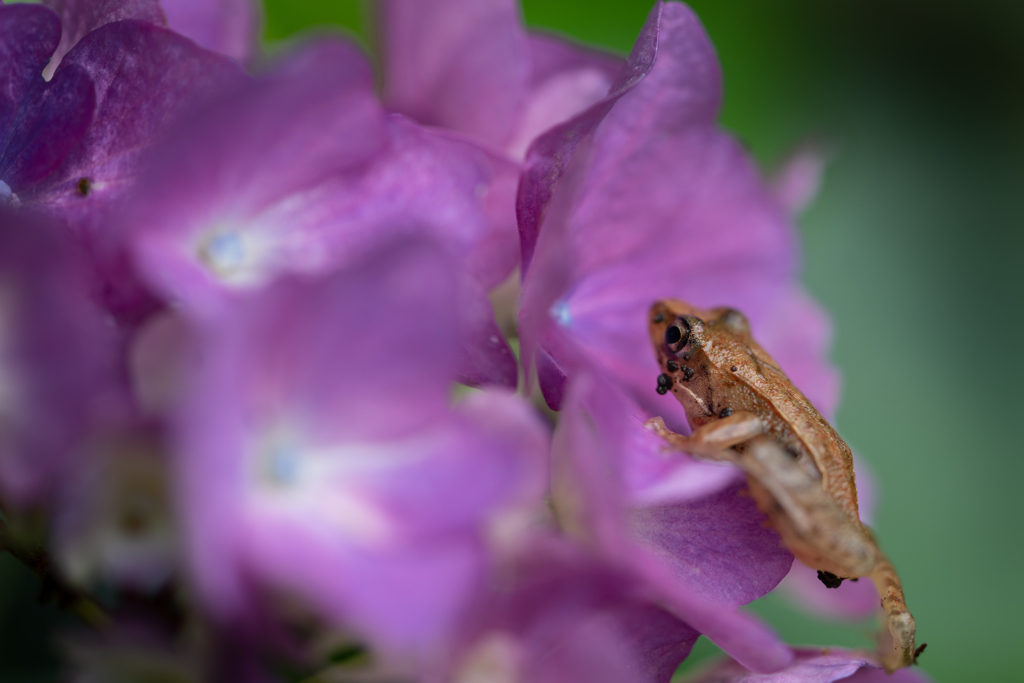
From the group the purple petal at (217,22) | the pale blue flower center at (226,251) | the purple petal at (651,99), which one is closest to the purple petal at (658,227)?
the purple petal at (651,99)

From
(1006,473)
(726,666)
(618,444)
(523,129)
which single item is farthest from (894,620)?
(1006,473)

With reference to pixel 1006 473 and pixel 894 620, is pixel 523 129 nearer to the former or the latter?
pixel 894 620

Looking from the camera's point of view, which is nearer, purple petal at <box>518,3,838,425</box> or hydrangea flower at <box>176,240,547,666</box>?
hydrangea flower at <box>176,240,547,666</box>

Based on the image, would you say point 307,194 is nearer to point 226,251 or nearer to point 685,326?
point 226,251

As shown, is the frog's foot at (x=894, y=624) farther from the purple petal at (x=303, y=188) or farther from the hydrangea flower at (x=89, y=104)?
the hydrangea flower at (x=89, y=104)

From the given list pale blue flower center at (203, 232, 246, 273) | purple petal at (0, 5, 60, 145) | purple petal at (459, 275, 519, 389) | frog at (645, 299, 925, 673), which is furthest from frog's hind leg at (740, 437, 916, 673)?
purple petal at (0, 5, 60, 145)

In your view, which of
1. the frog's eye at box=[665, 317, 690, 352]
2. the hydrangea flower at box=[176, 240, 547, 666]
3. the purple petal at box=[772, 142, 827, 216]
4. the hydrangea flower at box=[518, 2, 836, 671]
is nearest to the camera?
the hydrangea flower at box=[176, 240, 547, 666]

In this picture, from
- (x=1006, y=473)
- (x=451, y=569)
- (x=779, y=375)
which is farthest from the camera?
(x=1006, y=473)

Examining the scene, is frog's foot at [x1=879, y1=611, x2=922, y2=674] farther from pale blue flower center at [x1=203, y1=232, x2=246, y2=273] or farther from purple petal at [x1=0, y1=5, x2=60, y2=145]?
purple petal at [x1=0, y1=5, x2=60, y2=145]
